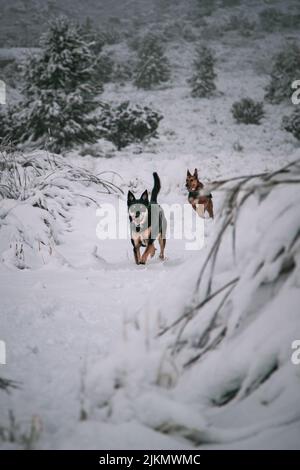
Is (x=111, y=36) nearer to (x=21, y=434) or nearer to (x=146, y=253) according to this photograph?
(x=146, y=253)

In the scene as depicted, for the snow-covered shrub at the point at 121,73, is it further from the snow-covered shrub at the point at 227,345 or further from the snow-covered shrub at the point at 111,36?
the snow-covered shrub at the point at 227,345

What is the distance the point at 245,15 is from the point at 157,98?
2029 centimetres

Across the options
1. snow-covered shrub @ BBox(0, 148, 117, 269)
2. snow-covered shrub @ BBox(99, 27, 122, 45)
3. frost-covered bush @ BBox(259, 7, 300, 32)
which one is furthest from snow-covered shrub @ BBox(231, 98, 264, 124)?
frost-covered bush @ BBox(259, 7, 300, 32)

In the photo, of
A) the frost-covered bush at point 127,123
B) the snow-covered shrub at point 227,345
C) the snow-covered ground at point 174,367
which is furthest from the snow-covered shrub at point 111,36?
the snow-covered shrub at point 227,345

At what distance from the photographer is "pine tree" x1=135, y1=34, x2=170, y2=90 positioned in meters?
22.9

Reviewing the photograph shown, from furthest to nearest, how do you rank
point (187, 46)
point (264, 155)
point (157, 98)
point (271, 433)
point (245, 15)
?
1. point (245, 15)
2. point (187, 46)
3. point (157, 98)
4. point (264, 155)
5. point (271, 433)

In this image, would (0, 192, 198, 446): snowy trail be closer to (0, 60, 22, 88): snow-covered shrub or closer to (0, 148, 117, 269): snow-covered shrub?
(0, 148, 117, 269): snow-covered shrub

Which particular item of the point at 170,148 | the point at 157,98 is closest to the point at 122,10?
the point at 157,98

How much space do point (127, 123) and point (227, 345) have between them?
14.5 meters

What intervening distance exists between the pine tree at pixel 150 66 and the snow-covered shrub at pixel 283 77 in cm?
728

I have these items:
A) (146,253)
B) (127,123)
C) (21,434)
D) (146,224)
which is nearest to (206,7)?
(127,123)

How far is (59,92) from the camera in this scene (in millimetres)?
13125

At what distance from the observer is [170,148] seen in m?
14.1

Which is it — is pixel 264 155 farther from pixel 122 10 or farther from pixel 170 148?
pixel 122 10
